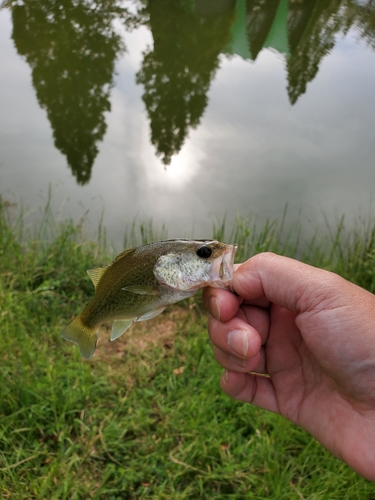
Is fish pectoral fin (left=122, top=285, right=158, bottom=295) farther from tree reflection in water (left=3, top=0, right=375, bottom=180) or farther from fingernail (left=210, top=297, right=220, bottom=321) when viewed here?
tree reflection in water (left=3, top=0, right=375, bottom=180)

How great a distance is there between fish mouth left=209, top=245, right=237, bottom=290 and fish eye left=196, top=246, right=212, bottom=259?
4cm

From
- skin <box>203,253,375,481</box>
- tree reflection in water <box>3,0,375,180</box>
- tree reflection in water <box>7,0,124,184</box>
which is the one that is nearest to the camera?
skin <box>203,253,375,481</box>

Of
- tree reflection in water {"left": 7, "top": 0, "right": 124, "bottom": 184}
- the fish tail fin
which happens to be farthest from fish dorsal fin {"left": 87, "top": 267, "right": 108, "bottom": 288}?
tree reflection in water {"left": 7, "top": 0, "right": 124, "bottom": 184}

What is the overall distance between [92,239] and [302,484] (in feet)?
11.4

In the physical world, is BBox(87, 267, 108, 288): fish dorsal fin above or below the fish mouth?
below

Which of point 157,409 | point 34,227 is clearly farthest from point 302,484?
point 34,227

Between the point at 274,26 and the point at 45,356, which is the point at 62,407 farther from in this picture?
the point at 274,26

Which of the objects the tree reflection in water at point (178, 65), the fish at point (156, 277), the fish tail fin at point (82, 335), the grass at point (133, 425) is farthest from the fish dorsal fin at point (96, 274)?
the tree reflection in water at point (178, 65)

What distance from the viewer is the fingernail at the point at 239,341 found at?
5.97 ft

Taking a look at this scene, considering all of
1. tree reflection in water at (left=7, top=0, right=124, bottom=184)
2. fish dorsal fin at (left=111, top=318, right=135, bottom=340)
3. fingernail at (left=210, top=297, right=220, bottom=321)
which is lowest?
fish dorsal fin at (left=111, top=318, right=135, bottom=340)

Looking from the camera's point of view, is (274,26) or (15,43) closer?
(15,43)

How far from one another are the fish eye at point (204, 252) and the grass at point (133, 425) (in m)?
1.58

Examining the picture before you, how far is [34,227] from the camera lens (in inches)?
185

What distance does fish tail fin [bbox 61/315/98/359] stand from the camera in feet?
6.01
